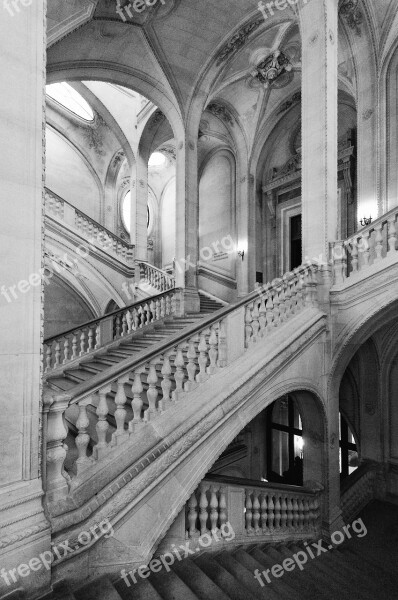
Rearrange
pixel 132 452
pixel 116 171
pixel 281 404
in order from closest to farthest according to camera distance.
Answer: pixel 132 452
pixel 281 404
pixel 116 171

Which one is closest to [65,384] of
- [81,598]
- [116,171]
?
[81,598]

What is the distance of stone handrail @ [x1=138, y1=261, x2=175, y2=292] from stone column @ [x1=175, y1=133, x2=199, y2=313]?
0.75 meters

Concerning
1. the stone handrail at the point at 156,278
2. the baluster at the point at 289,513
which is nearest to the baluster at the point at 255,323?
the baluster at the point at 289,513

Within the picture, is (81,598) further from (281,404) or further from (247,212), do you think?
(247,212)

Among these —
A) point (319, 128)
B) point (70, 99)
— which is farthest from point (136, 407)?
point (70, 99)

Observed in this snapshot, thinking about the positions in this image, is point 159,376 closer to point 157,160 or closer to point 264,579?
point 264,579

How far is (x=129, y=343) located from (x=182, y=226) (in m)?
3.61

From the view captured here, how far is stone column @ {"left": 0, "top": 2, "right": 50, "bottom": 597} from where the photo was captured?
7.64 feet

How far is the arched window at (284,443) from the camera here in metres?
9.62

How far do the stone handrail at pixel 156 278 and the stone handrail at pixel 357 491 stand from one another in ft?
20.0

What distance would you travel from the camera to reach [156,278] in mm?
10000

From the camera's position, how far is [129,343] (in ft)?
23.6

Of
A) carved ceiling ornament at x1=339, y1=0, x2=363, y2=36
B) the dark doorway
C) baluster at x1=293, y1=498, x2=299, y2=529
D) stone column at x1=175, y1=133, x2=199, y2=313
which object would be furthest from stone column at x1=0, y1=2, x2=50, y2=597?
the dark doorway

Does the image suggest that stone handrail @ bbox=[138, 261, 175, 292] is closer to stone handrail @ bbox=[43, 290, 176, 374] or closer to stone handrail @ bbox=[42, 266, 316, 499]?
stone handrail @ bbox=[43, 290, 176, 374]
